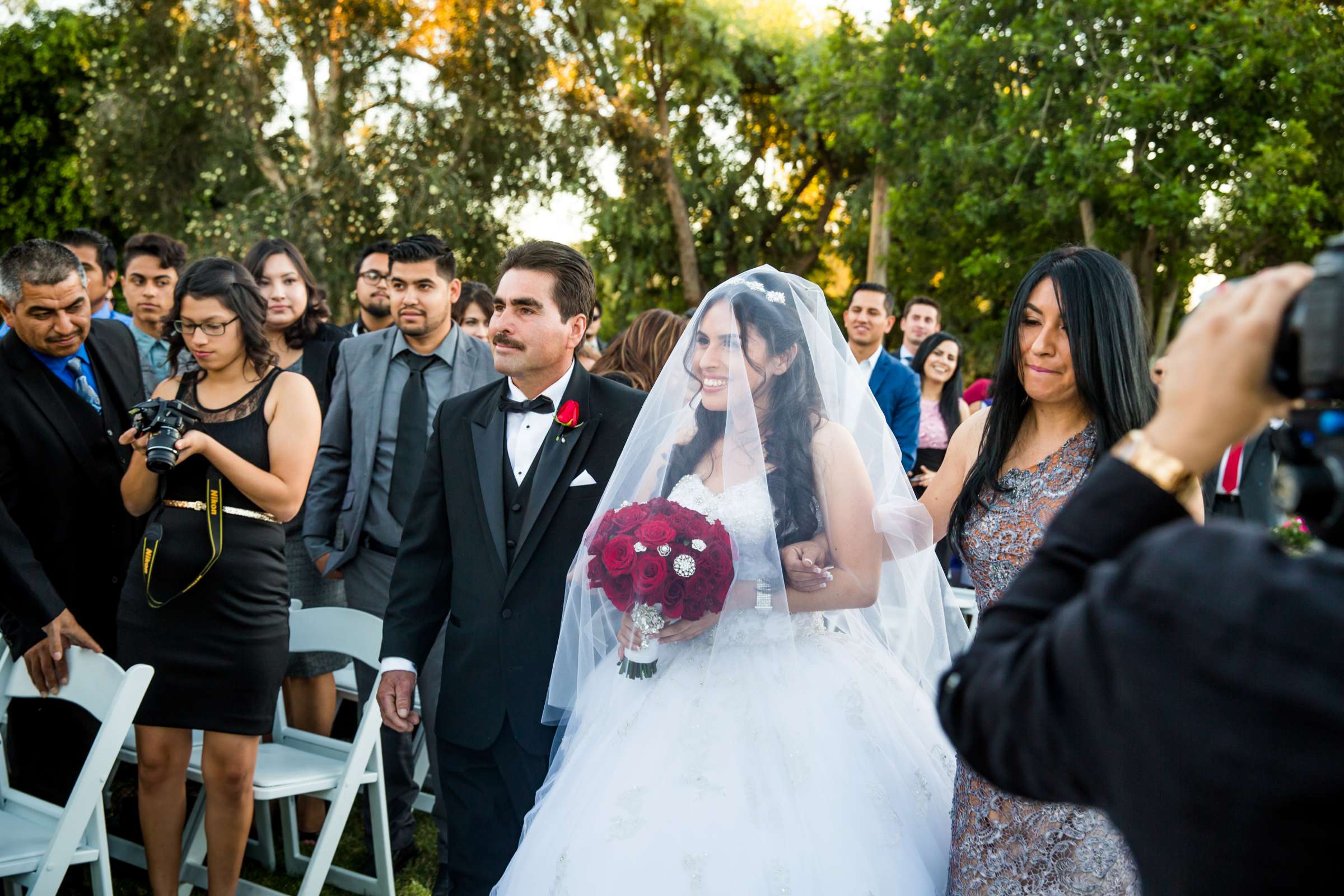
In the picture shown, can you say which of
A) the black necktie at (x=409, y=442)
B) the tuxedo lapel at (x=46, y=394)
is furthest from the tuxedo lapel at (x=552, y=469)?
the tuxedo lapel at (x=46, y=394)

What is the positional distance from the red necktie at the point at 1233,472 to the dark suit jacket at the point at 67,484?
8.24m

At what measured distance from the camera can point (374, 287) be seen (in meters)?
6.61

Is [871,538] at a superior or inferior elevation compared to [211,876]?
superior

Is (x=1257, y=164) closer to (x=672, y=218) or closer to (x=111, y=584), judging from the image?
(x=672, y=218)

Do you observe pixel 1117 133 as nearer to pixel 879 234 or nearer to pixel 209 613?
pixel 879 234

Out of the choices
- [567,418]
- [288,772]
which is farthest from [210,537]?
[567,418]

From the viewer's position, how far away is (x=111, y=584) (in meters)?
4.49

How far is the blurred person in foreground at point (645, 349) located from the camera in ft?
17.2

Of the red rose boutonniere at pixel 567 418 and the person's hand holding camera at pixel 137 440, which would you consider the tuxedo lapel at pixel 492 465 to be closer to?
the red rose boutonniere at pixel 567 418

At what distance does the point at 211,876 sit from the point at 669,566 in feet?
7.46

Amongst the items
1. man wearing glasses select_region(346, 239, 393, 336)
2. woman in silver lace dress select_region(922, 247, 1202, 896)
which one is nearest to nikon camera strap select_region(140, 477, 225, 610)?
woman in silver lace dress select_region(922, 247, 1202, 896)

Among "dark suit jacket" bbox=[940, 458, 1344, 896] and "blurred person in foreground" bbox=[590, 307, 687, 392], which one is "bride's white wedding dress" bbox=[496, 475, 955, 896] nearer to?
"dark suit jacket" bbox=[940, 458, 1344, 896]

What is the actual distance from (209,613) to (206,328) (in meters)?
1.01

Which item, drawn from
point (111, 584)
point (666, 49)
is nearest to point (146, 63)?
point (666, 49)
